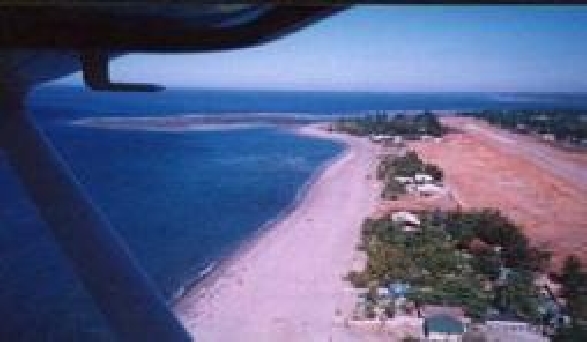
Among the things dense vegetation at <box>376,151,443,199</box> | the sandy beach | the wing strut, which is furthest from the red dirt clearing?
the wing strut

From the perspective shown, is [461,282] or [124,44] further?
[461,282]

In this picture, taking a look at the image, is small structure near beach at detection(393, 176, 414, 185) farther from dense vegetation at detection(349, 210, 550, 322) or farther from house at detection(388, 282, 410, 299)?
house at detection(388, 282, 410, 299)

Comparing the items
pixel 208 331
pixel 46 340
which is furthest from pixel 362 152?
pixel 46 340

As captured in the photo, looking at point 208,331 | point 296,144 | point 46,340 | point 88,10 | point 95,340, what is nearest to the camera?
point 88,10

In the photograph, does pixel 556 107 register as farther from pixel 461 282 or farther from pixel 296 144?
pixel 296 144

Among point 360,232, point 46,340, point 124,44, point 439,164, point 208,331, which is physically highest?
point 124,44

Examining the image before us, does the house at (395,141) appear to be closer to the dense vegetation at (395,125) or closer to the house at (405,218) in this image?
the dense vegetation at (395,125)
